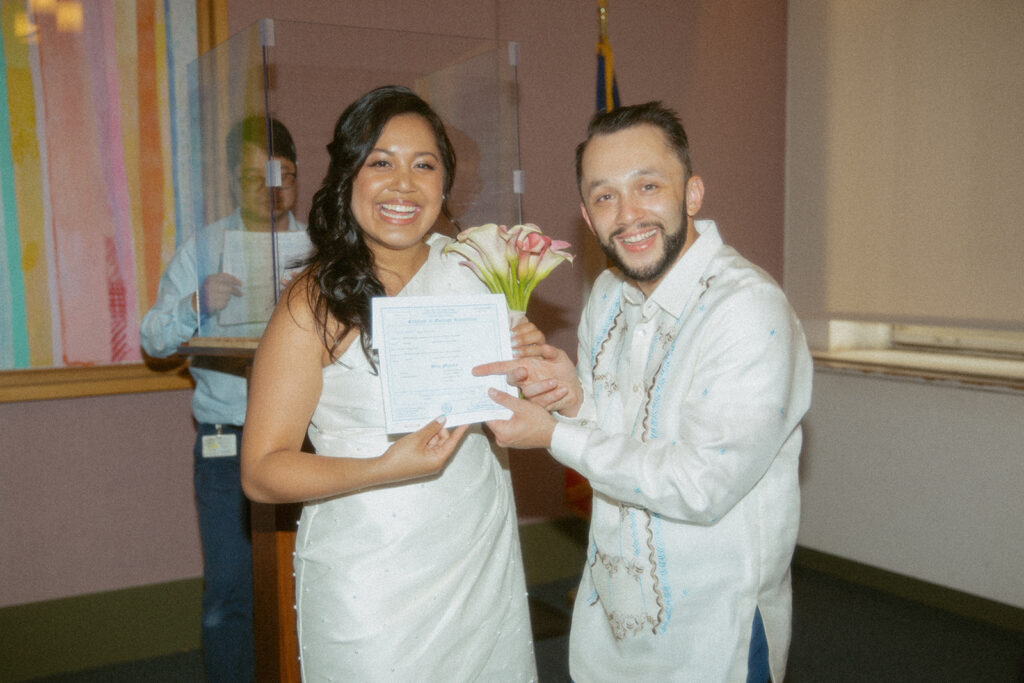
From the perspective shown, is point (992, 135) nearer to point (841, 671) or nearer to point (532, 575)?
point (841, 671)

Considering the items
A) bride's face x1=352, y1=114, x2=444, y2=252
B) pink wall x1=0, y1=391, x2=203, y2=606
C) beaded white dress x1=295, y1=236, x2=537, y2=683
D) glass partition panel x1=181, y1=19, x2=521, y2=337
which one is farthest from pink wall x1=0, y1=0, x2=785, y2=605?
bride's face x1=352, y1=114, x2=444, y2=252

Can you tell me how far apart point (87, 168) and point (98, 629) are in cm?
189

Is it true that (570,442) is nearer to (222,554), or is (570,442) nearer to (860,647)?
(222,554)

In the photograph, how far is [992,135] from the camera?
373cm

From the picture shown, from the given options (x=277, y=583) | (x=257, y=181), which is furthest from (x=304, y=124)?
(x=277, y=583)

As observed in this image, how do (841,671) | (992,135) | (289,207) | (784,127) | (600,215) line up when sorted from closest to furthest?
(600,215) → (289,207) → (841,671) → (992,135) → (784,127)

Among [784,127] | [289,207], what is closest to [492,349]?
[289,207]

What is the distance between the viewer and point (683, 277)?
1.78 m

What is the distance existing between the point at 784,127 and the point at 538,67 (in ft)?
5.46

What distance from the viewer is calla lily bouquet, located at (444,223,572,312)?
1.78m

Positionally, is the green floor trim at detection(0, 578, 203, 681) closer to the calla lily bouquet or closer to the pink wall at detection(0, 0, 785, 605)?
the pink wall at detection(0, 0, 785, 605)

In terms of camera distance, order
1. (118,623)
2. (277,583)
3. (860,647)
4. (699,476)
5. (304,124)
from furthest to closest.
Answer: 1. (860,647)
2. (118,623)
3. (304,124)
4. (277,583)
5. (699,476)

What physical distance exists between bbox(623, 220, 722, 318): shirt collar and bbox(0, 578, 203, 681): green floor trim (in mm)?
2773

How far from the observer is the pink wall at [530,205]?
3.40 m
